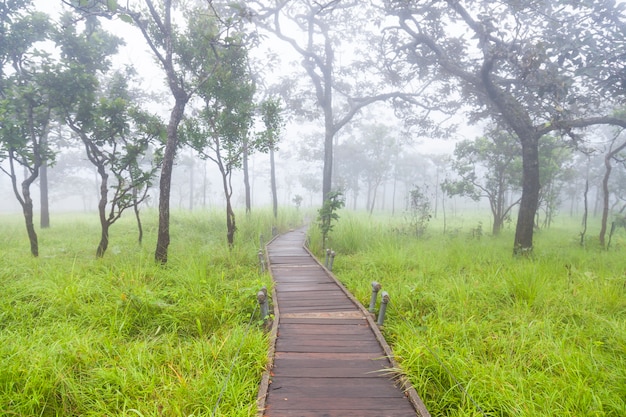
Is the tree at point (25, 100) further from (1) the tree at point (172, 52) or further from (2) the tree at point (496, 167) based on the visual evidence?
(2) the tree at point (496, 167)

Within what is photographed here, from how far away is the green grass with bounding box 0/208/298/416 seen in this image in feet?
9.41

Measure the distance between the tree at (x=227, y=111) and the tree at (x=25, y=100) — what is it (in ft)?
11.2

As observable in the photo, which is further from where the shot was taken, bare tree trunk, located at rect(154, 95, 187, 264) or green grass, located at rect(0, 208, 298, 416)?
bare tree trunk, located at rect(154, 95, 187, 264)

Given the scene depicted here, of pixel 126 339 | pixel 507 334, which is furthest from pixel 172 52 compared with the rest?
pixel 507 334

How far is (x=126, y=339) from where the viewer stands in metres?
4.10

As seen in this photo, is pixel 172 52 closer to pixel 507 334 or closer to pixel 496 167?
pixel 507 334

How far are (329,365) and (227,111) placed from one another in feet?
25.3

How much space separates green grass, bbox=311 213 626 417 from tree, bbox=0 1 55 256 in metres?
8.61

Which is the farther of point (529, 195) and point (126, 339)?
point (529, 195)

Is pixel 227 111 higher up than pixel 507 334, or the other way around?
pixel 227 111

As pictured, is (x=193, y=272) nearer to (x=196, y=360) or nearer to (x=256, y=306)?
(x=256, y=306)

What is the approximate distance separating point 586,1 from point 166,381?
442 inches

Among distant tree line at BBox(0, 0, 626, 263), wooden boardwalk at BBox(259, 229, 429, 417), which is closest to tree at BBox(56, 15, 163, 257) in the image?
distant tree line at BBox(0, 0, 626, 263)

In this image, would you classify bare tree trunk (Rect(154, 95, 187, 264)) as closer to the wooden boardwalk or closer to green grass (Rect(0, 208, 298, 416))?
green grass (Rect(0, 208, 298, 416))
